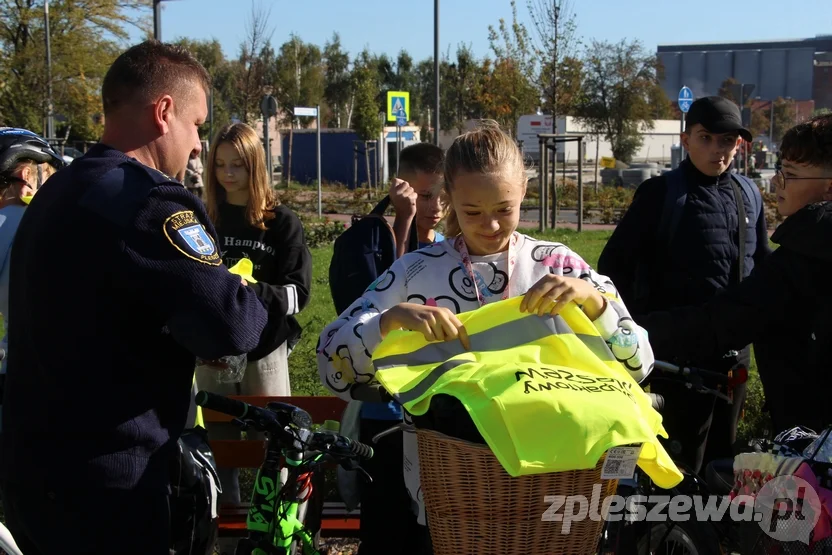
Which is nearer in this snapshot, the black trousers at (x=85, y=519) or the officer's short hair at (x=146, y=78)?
the black trousers at (x=85, y=519)

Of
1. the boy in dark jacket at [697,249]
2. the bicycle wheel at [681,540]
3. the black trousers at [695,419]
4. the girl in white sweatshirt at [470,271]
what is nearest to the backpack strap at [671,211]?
the boy in dark jacket at [697,249]

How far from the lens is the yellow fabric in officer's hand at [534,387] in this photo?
79.2 inches

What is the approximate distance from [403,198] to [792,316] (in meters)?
1.68

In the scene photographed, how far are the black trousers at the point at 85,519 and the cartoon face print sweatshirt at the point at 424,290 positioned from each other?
627mm

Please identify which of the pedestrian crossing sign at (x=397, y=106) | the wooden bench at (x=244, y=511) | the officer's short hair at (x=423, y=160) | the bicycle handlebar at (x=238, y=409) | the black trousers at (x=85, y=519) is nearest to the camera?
the black trousers at (x=85, y=519)

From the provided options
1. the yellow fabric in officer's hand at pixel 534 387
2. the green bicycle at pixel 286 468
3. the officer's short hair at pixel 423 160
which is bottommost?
the green bicycle at pixel 286 468

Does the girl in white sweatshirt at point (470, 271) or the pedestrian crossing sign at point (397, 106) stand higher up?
the pedestrian crossing sign at point (397, 106)

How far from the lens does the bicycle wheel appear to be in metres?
3.38

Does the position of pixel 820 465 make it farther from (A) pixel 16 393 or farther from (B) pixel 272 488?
(A) pixel 16 393

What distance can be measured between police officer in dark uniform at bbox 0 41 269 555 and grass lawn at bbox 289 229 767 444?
487 centimetres

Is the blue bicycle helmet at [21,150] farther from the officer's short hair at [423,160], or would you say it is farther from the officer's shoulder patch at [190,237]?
the officer's shoulder patch at [190,237]

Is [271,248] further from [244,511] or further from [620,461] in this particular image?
[620,461]

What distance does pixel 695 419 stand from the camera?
4512 mm

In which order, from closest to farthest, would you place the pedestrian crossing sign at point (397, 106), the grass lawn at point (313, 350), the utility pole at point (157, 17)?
the grass lawn at point (313, 350) → the utility pole at point (157, 17) → the pedestrian crossing sign at point (397, 106)
